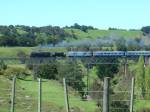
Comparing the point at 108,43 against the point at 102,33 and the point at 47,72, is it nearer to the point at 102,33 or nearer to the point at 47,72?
the point at 102,33

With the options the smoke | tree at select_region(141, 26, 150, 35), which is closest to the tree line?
tree at select_region(141, 26, 150, 35)

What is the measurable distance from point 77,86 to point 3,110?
26.9 meters

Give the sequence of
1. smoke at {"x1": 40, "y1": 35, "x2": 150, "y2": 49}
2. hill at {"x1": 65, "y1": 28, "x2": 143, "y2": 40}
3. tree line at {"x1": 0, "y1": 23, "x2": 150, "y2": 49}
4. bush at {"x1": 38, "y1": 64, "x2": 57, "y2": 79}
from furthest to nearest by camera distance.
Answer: hill at {"x1": 65, "y1": 28, "x2": 143, "y2": 40}
smoke at {"x1": 40, "y1": 35, "x2": 150, "y2": 49}
tree line at {"x1": 0, "y1": 23, "x2": 150, "y2": 49}
bush at {"x1": 38, "y1": 64, "x2": 57, "y2": 79}

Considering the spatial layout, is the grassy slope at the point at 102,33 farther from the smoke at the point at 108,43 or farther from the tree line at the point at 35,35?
the smoke at the point at 108,43

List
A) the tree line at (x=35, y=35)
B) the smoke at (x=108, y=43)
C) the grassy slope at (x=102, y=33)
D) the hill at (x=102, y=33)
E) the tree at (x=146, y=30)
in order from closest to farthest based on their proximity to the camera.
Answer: the tree line at (x=35, y=35)
the smoke at (x=108, y=43)
the hill at (x=102, y=33)
the grassy slope at (x=102, y=33)
the tree at (x=146, y=30)

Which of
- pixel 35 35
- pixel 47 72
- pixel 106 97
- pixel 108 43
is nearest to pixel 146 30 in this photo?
pixel 108 43

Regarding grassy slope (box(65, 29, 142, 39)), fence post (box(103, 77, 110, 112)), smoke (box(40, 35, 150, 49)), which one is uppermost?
fence post (box(103, 77, 110, 112))

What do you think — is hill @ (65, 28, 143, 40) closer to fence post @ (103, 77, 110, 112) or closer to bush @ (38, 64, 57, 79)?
bush @ (38, 64, 57, 79)

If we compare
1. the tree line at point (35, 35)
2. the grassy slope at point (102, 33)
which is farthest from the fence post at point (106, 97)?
the grassy slope at point (102, 33)

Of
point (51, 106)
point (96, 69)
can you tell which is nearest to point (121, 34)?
point (96, 69)

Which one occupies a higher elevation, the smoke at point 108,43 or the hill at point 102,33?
the hill at point 102,33

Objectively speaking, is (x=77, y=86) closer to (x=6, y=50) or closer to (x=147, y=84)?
(x=147, y=84)

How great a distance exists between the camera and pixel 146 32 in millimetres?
162125

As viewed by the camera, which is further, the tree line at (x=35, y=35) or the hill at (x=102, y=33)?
the hill at (x=102, y=33)
